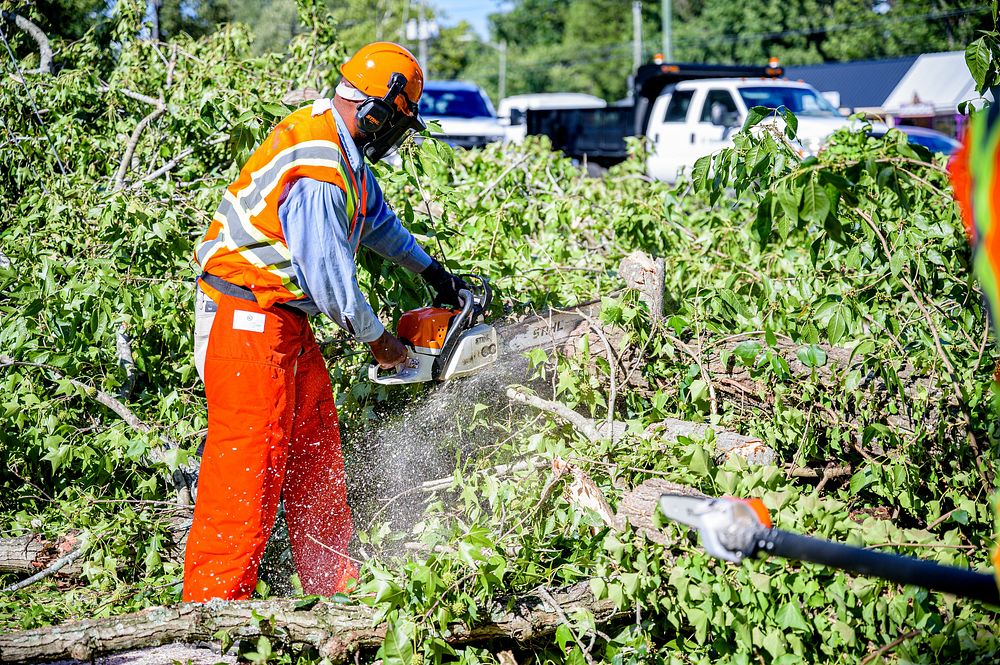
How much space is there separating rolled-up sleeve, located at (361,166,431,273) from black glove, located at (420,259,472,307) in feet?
0.10

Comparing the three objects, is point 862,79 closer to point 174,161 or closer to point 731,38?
point 731,38

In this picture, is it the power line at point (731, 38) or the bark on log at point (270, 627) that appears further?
the power line at point (731, 38)

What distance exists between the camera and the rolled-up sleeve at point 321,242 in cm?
257

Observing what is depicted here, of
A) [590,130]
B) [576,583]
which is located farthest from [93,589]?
[590,130]

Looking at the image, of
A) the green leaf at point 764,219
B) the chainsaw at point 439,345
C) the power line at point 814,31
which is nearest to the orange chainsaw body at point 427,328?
the chainsaw at point 439,345

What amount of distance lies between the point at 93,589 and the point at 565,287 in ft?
7.55

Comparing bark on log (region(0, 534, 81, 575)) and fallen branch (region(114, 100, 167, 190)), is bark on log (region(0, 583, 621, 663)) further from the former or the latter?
fallen branch (region(114, 100, 167, 190))

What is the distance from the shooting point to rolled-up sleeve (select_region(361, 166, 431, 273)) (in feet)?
10.4

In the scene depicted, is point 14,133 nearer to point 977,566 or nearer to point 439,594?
point 439,594

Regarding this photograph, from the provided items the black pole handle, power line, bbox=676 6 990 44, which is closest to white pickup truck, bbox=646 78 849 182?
the black pole handle

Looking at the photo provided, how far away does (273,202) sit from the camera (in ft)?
8.79

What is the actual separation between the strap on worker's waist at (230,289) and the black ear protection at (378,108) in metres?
0.65

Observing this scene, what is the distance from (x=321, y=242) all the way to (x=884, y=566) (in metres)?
1.78

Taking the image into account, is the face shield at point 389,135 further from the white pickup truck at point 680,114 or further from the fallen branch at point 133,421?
the white pickup truck at point 680,114
